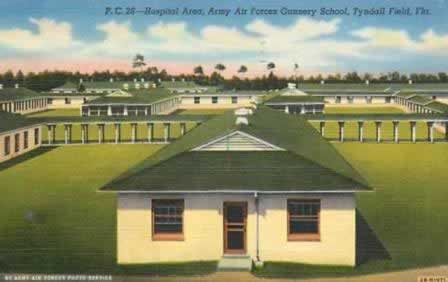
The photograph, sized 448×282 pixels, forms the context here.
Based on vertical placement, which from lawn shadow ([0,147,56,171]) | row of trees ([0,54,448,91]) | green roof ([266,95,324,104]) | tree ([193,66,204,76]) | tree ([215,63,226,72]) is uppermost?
tree ([215,63,226,72])

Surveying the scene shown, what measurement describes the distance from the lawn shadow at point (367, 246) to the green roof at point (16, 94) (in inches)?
299

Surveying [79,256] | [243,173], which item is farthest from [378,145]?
[79,256]

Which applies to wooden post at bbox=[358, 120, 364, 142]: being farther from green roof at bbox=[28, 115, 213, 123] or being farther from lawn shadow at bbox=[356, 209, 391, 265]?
green roof at bbox=[28, 115, 213, 123]

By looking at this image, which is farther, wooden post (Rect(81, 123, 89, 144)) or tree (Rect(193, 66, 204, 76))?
wooden post (Rect(81, 123, 89, 144))

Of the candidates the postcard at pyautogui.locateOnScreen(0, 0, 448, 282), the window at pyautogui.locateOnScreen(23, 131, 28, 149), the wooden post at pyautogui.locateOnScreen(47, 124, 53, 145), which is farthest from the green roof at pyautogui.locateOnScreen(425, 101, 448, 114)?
the window at pyautogui.locateOnScreen(23, 131, 28, 149)

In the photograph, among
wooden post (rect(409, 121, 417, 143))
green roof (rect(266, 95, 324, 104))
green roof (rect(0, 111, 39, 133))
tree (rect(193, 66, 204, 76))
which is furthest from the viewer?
green roof (rect(266, 95, 324, 104))

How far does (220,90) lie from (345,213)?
4518 millimetres

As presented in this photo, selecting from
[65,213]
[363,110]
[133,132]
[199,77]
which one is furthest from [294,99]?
[65,213]

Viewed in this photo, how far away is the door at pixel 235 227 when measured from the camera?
44.1ft

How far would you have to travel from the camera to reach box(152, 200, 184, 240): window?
13.5 m

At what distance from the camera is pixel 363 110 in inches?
730

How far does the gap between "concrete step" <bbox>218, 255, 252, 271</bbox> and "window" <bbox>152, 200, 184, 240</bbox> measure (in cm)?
91

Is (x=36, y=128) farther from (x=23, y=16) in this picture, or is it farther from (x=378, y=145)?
(x=378, y=145)

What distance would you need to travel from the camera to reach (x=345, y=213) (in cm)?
1330
